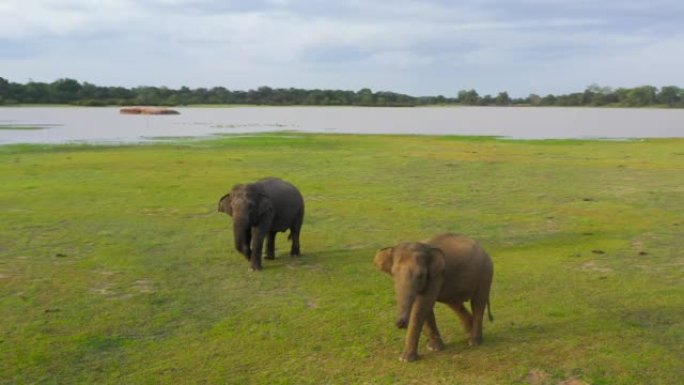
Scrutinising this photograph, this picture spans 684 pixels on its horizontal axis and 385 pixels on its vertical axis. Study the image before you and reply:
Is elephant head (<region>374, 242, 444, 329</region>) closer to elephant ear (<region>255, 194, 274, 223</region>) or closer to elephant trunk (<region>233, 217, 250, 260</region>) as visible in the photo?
elephant trunk (<region>233, 217, 250, 260</region>)

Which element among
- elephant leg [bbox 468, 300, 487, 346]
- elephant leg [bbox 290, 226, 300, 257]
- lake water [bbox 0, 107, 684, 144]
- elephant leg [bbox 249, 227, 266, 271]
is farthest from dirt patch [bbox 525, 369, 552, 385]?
lake water [bbox 0, 107, 684, 144]

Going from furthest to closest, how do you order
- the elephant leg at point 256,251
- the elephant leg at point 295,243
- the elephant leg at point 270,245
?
the elephant leg at point 295,243 → the elephant leg at point 270,245 → the elephant leg at point 256,251

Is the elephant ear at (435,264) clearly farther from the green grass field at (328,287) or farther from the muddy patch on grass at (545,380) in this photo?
the muddy patch on grass at (545,380)

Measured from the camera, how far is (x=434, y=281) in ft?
24.8

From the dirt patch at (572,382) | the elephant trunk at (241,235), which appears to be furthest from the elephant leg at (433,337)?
the elephant trunk at (241,235)

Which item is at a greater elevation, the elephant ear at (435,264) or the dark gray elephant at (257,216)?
the elephant ear at (435,264)

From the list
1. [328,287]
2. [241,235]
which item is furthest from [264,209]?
[328,287]

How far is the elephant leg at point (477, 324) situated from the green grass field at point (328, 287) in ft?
0.52

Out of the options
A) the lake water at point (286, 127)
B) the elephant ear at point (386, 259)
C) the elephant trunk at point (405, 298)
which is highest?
the elephant ear at point (386, 259)

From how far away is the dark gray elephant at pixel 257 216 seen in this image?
11836 mm

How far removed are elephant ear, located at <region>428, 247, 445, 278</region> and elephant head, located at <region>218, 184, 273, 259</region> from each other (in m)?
4.86

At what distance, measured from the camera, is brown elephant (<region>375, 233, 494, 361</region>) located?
734cm

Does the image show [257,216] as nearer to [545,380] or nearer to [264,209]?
[264,209]

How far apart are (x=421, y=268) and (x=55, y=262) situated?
23.9 feet
